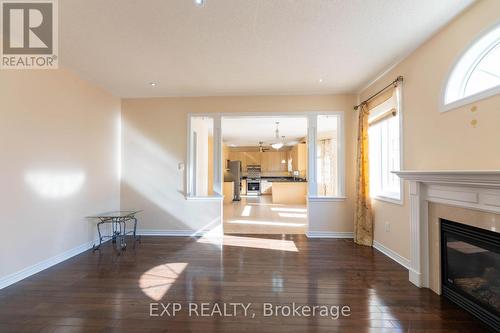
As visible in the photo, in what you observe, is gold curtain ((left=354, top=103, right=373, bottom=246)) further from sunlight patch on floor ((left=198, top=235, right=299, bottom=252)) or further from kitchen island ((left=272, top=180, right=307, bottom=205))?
kitchen island ((left=272, top=180, right=307, bottom=205))

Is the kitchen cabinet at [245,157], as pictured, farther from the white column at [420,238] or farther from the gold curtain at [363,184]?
the white column at [420,238]

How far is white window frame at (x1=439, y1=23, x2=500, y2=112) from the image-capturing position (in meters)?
1.96

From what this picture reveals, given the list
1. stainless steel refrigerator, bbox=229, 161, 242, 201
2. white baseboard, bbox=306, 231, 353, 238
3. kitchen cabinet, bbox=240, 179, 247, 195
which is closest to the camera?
white baseboard, bbox=306, 231, 353, 238

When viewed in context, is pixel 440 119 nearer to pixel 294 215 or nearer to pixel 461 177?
pixel 461 177

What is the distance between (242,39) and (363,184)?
2.89 meters

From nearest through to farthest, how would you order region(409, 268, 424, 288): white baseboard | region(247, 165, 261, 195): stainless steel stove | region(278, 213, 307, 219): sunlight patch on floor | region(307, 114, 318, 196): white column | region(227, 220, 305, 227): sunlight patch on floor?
1. region(409, 268, 424, 288): white baseboard
2. region(307, 114, 318, 196): white column
3. region(227, 220, 305, 227): sunlight patch on floor
4. region(278, 213, 307, 219): sunlight patch on floor
5. region(247, 165, 261, 195): stainless steel stove

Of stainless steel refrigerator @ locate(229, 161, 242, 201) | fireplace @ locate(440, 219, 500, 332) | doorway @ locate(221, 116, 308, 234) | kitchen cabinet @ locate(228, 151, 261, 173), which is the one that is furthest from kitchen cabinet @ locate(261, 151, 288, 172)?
fireplace @ locate(440, 219, 500, 332)

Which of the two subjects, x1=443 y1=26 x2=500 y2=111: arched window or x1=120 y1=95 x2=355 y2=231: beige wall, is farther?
x1=120 y1=95 x2=355 y2=231: beige wall

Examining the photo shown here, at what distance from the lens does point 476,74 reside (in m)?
2.17

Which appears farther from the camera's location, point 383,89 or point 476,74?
point 383,89

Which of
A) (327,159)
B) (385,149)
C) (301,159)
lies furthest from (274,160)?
(385,149)

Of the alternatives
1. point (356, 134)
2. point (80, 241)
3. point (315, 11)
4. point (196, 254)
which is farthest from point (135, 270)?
point (356, 134)

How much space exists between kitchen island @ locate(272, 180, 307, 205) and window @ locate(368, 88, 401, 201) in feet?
16.9

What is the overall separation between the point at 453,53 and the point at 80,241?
520 cm
